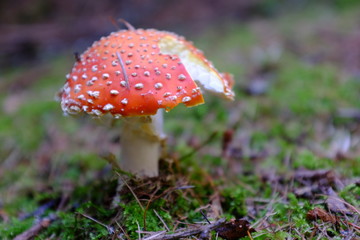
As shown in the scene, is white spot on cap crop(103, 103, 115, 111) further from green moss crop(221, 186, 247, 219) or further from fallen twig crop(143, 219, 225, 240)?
green moss crop(221, 186, 247, 219)

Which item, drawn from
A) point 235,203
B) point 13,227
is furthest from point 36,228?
point 235,203

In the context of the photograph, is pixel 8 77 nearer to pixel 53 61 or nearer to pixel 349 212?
pixel 53 61

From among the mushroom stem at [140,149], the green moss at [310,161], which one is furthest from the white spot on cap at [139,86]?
the green moss at [310,161]

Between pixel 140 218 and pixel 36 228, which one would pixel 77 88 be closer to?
pixel 140 218

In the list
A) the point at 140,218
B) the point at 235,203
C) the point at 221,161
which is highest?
the point at 140,218

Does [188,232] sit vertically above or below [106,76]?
below

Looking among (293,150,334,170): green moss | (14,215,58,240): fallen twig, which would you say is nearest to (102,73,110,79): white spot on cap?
(14,215,58,240): fallen twig

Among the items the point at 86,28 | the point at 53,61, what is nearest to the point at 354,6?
the point at 86,28
